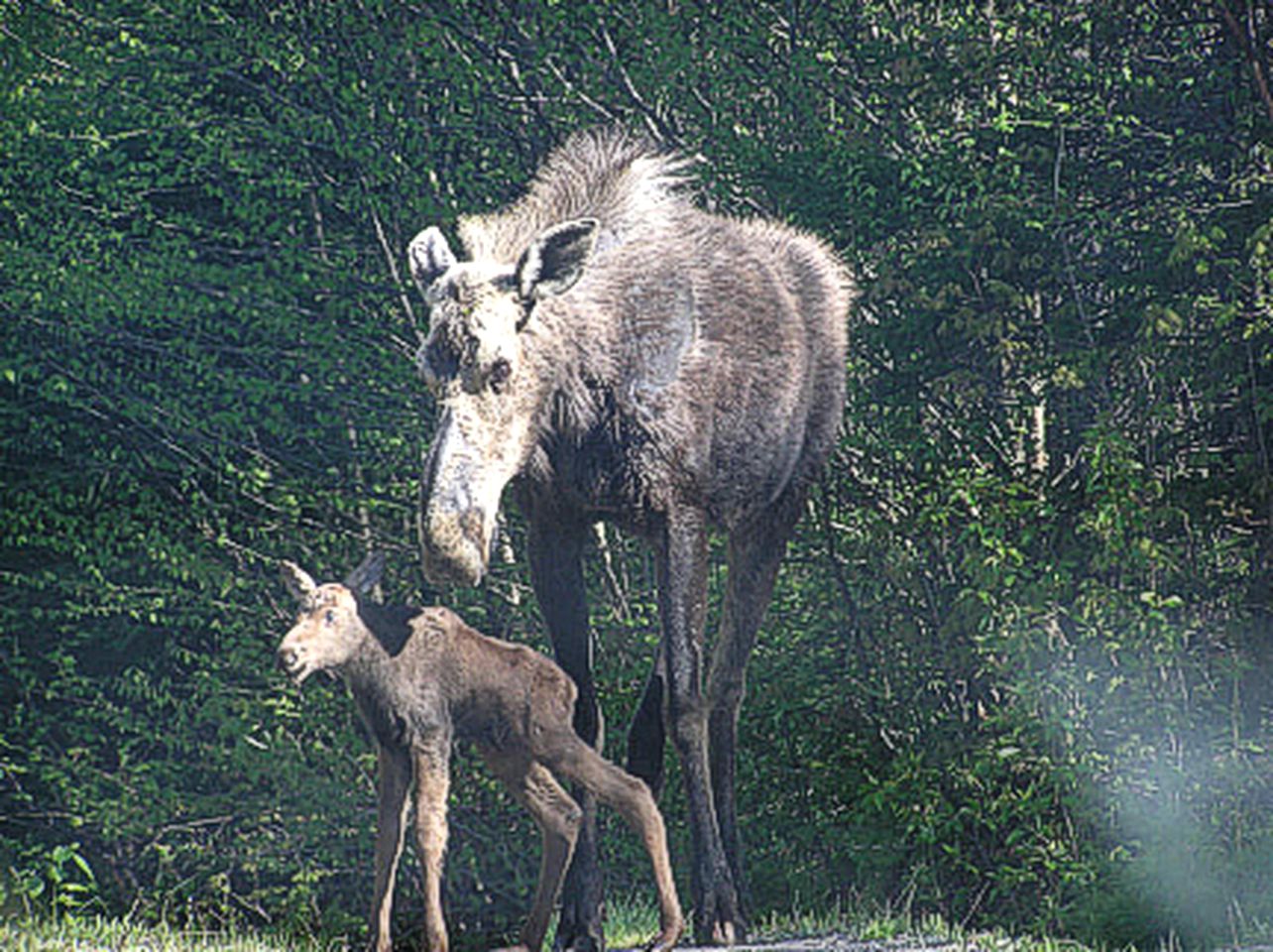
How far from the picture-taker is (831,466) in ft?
32.4

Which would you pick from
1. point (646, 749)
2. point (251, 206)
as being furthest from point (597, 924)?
point (251, 206)

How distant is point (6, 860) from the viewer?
40.0 feet

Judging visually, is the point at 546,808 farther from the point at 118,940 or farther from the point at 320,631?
the point at 118,940

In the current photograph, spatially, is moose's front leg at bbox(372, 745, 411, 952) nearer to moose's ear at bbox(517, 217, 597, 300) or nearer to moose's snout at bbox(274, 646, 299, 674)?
moose's snout at bbox(274, 646, 299, 674)

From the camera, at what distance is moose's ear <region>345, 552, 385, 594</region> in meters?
6.18

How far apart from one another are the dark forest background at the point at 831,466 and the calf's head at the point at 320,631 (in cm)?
254

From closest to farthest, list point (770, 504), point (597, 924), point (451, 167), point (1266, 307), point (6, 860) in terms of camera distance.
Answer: point (597, 924)
point (770, 504)
point (1266, 307)
point (451, 167)
point (6, 860)

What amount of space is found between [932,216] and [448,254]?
3.98 metres

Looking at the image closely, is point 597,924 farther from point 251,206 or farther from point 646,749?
point 251,206

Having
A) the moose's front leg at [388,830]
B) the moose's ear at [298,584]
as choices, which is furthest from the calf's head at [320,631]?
the moose's front leg at [388,830]

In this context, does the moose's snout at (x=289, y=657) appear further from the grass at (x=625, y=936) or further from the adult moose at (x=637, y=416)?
the grass at (x=625, y=936)

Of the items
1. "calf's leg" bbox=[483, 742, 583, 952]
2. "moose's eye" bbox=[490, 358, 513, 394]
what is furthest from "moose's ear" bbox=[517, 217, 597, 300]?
"calf's leg" bbox=[483, 742, 583, 952]

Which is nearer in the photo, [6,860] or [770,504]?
[770,504]

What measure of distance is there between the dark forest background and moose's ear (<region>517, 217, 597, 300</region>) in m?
2.99
